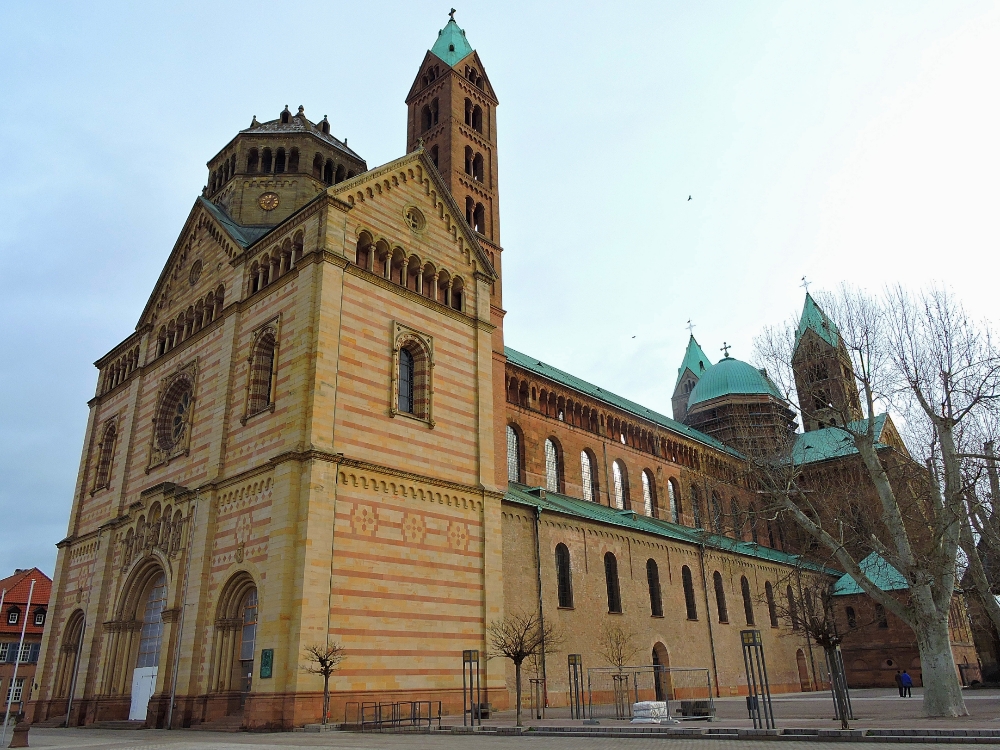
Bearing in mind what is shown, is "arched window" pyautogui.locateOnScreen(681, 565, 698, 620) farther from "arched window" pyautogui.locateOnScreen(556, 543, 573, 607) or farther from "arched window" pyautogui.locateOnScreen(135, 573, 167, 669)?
"arched window" pyautogui.locateOnScreen(135, 573, 167, 669)

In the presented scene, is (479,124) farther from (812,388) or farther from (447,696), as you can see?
(447,696)

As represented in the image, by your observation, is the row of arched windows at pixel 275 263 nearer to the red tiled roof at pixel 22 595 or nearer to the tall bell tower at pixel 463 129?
the tall bell tower at pixel 463 129

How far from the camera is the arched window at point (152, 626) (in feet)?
94.9

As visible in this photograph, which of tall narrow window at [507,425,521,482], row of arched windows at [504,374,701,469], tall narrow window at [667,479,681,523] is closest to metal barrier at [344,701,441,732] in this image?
tall narrow window at [507,425,521,482]

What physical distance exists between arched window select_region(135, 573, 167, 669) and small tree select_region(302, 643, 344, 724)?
361 inches

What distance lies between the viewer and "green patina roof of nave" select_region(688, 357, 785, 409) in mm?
69438

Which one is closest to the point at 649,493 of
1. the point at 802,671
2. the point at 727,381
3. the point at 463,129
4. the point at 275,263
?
the point at 802,671

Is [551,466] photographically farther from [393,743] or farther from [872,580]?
[393,743]

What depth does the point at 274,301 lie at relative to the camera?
93.5ft

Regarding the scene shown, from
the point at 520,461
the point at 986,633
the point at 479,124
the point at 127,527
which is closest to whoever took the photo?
the point at 127,527

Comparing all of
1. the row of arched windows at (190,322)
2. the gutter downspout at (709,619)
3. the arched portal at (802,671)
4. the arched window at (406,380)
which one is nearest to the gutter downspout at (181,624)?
the arched window at (406,380)

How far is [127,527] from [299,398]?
12.6m

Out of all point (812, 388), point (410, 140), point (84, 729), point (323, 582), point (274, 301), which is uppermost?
point (410, 140)

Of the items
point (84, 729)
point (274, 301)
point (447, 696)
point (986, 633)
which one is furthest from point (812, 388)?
point (986, 633)
